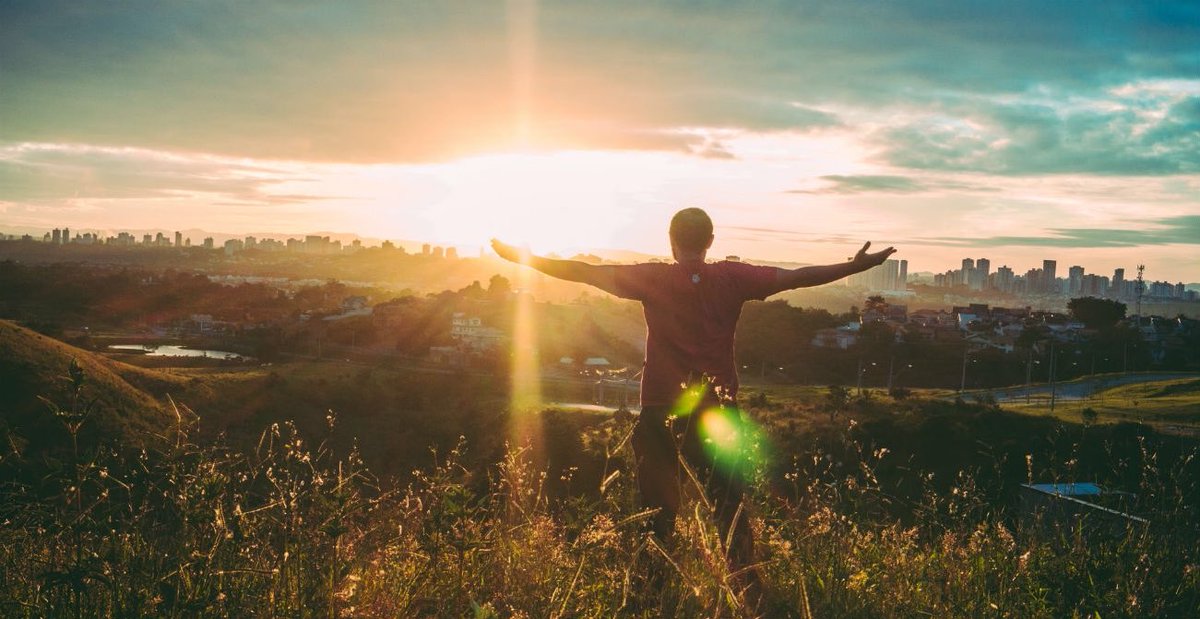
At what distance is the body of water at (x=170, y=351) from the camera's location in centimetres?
7721

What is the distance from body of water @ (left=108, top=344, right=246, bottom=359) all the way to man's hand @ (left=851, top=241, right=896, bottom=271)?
81.6 metres

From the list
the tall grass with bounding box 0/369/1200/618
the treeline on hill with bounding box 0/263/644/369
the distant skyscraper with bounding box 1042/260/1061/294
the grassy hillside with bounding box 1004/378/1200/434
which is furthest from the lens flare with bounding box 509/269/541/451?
the distant skyscraper with bounding box 1042/260/1061/294

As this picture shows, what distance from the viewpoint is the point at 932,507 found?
4035 mm

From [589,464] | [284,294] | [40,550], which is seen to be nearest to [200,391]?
[589,464]

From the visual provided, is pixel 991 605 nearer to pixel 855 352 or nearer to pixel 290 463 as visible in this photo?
pixel 290 463

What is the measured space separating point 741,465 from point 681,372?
3.04ft

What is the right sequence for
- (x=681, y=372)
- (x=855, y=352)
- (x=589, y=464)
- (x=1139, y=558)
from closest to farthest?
(x=1139, y=558) < (x=681, y=372) < (x=589, y=464) < (x=855, y=352)

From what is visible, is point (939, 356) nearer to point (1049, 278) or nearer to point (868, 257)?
point (868, 257)

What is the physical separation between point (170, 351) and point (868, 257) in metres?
92.3

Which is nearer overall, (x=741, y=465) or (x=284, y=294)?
(x=741, y=465)

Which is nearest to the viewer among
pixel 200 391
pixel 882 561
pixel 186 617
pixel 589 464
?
pixel 186 617

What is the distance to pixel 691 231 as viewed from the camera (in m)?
4.29

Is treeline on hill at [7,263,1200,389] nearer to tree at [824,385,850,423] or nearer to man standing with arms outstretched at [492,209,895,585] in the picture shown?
tree at [824,385,850,423]

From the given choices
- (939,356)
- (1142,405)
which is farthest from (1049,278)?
(1142,405)
